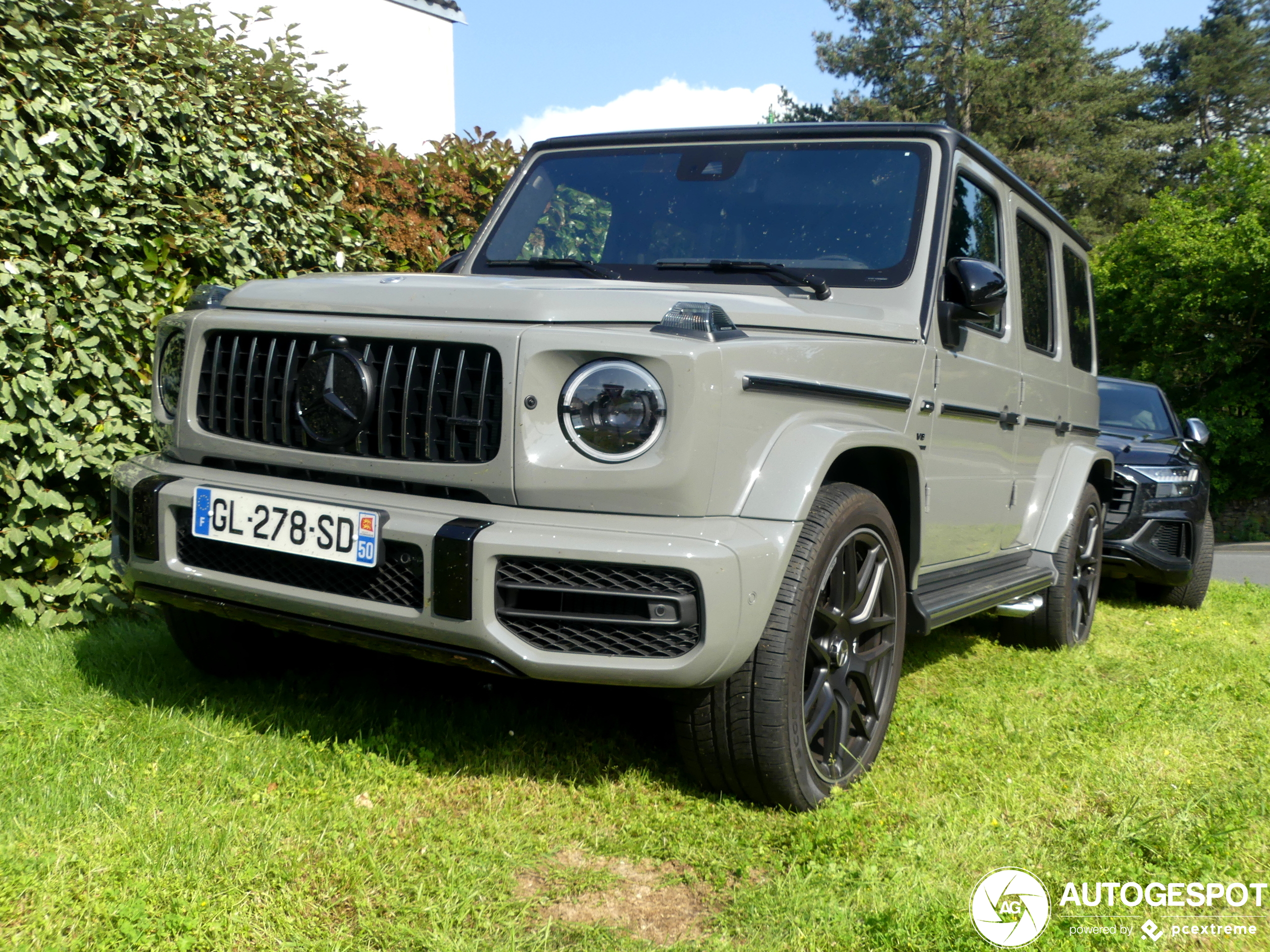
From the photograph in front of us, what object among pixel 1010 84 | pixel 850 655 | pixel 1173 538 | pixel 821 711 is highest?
pixel 1010 84

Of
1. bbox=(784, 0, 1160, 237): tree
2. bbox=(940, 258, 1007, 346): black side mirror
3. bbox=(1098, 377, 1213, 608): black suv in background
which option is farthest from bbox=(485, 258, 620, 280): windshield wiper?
bbox=(784, 0, 1160, 237): tree

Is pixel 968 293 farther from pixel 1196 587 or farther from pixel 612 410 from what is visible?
pixel 1196 587

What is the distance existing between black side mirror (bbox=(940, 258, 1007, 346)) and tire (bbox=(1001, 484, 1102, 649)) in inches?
63.8

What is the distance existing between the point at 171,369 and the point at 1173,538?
5.76 m

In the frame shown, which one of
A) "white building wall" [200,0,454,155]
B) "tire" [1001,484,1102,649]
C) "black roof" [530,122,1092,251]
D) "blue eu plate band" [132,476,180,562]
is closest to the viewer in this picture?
"blue eu plate band" [132,476,180,562]

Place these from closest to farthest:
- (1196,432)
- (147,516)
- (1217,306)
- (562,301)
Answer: (562,301), (147,516), (1196,432), (1217,306)

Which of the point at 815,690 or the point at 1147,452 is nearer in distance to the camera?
the point at 815,690

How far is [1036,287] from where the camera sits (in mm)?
4707

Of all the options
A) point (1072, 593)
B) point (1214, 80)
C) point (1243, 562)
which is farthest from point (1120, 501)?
point (1214, 80)

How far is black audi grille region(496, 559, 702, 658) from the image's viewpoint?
7.70ft

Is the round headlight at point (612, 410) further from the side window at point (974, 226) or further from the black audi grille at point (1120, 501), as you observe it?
the black audi grille at point (1120, 501)

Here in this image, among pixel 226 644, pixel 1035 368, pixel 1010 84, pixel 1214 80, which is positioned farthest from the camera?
pixel 1214 80

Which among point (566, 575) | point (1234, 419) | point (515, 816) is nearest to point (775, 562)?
point (566, 575)

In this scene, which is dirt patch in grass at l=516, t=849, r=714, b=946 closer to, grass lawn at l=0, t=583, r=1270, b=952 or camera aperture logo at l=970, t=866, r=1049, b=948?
grass lawn at l=0, t=583, r=1270, b=952
